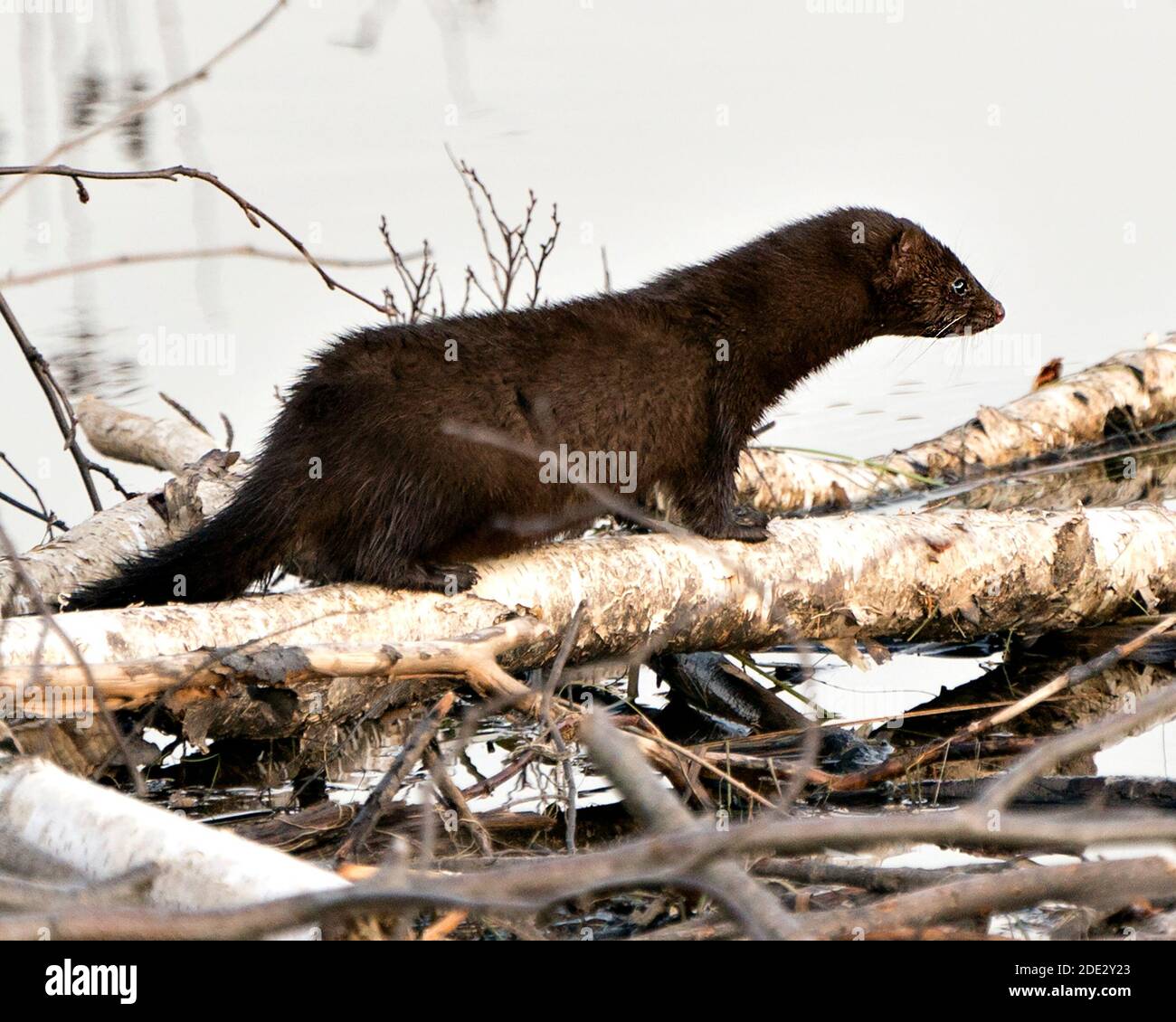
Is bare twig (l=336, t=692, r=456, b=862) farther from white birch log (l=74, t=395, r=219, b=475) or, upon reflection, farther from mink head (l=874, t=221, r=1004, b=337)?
white birch log (l=74, t=395, r=219, b=475)

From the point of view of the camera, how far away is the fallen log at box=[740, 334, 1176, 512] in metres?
6.63

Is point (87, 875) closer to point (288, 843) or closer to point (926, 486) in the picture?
point (288, 843)

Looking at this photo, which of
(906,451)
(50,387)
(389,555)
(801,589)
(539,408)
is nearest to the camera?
(389,555)

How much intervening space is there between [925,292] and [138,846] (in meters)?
3.57

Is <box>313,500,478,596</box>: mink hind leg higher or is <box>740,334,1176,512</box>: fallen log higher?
<box>740,334,1176,512</box>: fallen log

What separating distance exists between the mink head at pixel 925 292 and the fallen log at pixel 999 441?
94cm

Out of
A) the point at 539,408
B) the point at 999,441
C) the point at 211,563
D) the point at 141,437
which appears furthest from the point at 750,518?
the point at 141,437

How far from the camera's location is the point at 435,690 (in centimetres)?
443

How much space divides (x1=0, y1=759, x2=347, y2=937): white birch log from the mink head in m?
3.32

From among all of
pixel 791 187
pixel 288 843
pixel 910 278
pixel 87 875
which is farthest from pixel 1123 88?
pixel 87 875

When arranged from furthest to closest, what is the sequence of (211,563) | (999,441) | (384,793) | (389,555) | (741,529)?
1. (999,441)
2. (741,529)
3. (389,555)
4. (211,563)
5. (384,793)

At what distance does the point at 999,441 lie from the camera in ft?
23.3

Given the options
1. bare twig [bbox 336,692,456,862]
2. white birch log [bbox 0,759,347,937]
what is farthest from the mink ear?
white birch log [bbox 0,759,347,937]

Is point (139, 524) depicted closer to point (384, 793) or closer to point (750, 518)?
point (750, 518)
